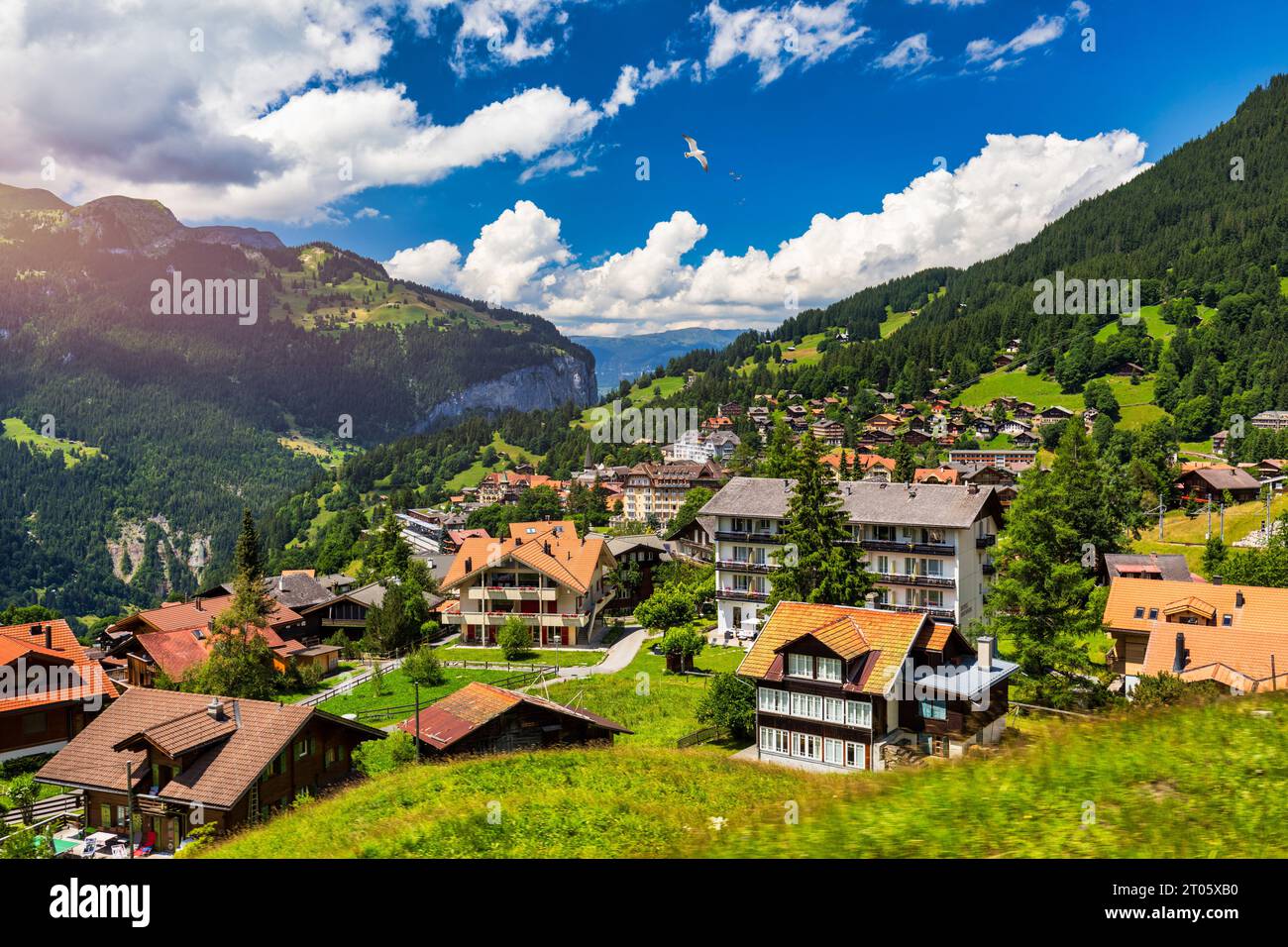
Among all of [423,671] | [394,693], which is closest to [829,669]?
[423,671]

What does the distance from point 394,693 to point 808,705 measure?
3027 cm

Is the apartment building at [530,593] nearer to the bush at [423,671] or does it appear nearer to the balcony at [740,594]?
the balcony at [740,594]

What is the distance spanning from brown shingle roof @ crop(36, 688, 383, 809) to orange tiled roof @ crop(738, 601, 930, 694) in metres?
16.6

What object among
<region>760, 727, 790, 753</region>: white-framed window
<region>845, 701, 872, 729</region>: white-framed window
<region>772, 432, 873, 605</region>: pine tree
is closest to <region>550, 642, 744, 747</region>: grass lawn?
<region>760, 727, 790, 753</region>: white-framed window

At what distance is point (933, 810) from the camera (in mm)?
10703

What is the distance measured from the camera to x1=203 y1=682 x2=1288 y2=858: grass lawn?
938cm

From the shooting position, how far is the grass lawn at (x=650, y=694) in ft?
124

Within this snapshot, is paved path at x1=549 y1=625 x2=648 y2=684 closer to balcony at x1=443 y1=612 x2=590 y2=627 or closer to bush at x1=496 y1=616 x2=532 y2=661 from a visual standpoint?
balcony at x1=443 y1=612 x2=590 y2=627

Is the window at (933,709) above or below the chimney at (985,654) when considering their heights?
below

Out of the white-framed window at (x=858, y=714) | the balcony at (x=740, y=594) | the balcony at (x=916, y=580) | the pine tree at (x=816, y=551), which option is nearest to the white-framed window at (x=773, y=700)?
the white-framed window at (x=858, y=714)

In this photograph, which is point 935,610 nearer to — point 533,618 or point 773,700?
point 773,700

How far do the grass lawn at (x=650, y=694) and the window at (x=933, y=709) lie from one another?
10880 mm
